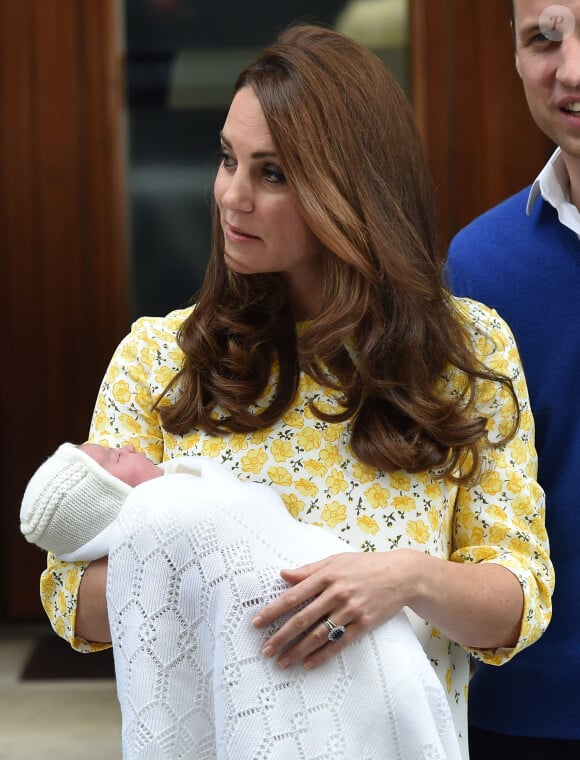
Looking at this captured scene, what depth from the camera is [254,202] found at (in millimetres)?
1631

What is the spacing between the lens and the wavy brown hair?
162cm

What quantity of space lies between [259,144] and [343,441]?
0.41 m

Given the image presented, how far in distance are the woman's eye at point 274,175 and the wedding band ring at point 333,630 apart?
0.58 m

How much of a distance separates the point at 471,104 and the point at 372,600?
2.56 m

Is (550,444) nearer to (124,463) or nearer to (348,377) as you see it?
(348,377)

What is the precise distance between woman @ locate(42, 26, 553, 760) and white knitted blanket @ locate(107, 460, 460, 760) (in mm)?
102

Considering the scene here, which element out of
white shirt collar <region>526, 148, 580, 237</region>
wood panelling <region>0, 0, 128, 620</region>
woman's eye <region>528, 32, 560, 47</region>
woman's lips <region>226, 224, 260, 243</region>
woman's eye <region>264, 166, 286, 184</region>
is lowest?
wood panelling <region>0, 0, 128, 620</region>

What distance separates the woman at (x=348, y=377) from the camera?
161 cm

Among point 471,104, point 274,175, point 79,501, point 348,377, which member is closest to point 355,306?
point 348,377

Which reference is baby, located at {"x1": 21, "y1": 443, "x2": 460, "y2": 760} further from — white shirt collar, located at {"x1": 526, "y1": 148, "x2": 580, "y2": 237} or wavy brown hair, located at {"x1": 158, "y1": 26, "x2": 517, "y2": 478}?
white shirt collar, located at {"x1": 526, "y1": 148, "x2": 580, "y2": 237}

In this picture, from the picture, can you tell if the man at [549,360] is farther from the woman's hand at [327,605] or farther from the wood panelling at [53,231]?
the wood panelling at [53,231]

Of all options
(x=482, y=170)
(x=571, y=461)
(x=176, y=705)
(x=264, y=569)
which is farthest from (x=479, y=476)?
(x=482, y=170)

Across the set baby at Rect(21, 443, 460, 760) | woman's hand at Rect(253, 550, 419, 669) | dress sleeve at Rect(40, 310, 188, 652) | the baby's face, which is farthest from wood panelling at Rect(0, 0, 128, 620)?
woman's hand at Rect(253, 550, 419, 669)

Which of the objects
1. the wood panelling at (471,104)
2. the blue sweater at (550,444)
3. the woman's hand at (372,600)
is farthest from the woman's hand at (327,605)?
the wood panelling at (471,104)
